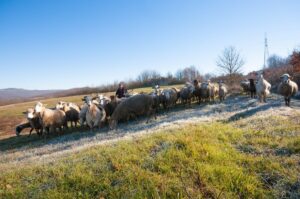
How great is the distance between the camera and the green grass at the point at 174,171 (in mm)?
6293

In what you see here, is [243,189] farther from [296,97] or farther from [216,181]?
[296,97]

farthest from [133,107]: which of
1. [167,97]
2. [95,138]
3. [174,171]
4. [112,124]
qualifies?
[174,171]

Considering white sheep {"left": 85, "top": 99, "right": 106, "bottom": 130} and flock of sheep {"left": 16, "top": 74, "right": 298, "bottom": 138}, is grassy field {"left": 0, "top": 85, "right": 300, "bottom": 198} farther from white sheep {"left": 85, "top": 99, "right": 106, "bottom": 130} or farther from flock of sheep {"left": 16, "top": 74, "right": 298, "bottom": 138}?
flock of sheep {"left": 16, "top": 74, "right": 298, "bottom": 138}

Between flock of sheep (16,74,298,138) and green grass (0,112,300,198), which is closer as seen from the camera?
green grass (0,112,300,198)

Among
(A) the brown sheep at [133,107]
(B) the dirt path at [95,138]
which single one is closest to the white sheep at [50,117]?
(B) the dirt path at [95,138]

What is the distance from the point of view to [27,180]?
7375 mm

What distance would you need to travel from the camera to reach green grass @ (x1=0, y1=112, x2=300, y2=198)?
248 inches

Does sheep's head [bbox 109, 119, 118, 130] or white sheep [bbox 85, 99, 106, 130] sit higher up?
white sheep [bbox 85, 99, 106, 130]

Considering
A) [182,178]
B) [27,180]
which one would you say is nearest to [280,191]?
[182,178]

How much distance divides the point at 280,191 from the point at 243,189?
84cm

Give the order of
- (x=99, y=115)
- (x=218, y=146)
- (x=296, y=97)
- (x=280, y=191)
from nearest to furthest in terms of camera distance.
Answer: (x=280, y=191) → (x=218, y=146) → (x=99, y=115) → (x=296, y=97)

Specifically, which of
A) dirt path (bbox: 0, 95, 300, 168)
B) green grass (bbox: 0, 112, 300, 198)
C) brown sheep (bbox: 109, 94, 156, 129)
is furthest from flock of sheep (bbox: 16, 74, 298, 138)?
green grass (bbox: 0, 112, 300, 198)

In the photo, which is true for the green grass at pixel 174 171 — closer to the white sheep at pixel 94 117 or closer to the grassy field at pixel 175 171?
the grassy field at pixel 175 171

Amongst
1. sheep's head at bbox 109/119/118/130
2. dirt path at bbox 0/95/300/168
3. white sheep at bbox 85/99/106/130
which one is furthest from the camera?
white sheep at bbox 85/99/106/130
